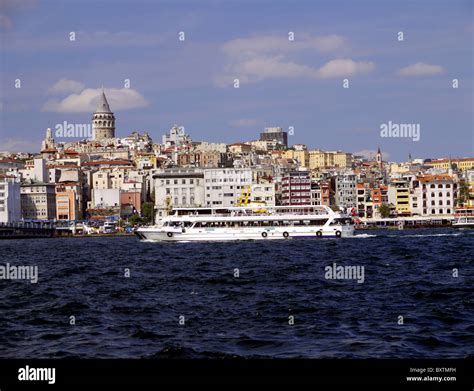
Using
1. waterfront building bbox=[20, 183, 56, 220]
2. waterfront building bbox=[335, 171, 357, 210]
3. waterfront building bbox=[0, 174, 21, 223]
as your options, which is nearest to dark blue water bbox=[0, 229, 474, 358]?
waterfront building bbox=[335, 171, 357, 210]

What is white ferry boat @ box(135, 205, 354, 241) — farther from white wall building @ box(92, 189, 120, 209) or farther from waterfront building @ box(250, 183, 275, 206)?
white wall building @ box(92, 189, 120, 209)

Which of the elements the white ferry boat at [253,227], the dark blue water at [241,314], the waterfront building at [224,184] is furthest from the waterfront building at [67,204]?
the dark blue water at [241,314]

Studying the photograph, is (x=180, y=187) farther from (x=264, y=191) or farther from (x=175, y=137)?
(x=175, y=137)

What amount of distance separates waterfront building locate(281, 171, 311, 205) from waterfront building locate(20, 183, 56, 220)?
28.3 m

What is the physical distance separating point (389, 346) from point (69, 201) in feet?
349

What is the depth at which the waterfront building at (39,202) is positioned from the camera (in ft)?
381

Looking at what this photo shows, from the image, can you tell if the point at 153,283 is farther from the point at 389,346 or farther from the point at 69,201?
the point at 69,201

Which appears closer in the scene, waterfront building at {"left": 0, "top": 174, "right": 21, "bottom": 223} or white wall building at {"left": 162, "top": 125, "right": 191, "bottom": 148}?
waterfront building at {"left": 0, "top": 174, "right": 21, "bottom": 223}

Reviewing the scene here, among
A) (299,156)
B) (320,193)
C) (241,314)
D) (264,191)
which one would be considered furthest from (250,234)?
(299,156)

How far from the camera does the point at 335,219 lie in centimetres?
5878

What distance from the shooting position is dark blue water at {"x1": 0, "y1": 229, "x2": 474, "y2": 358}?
12070 mm

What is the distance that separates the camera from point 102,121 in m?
190

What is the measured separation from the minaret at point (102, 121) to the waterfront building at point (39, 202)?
242 ft

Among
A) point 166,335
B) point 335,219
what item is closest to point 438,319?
point 166,335
